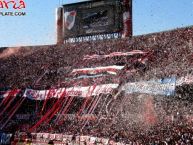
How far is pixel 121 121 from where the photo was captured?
1969 centimetres

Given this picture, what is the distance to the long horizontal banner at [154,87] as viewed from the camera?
2016cm

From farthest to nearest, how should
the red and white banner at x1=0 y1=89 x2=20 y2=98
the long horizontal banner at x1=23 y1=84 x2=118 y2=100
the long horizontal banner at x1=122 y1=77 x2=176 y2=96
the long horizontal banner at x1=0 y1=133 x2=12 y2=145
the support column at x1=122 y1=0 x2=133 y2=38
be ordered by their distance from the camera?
the support column at x1=122 y1=0 x2=133 y2=38 < the red and white banner at x1=0 y1=89 x2=20 y2=98 < the long horizontal banner at x1=23 y1=84 x2=118 y2=100 < the long horizontal banner at x1=0 y1=133 x2=12 y2=145 < the long horizontal banner at x1=122 y1=77 x2=176 y2=96

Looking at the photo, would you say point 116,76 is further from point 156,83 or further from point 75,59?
point 75,59

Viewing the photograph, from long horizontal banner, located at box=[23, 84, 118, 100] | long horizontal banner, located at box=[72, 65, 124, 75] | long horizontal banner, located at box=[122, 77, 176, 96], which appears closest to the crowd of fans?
long horizontal banner, located at box=[122, 77, 176, 96]

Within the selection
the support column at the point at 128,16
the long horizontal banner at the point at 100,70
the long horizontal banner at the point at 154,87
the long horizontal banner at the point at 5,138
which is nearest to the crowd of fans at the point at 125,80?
the long horizontal banner at the point at 154,87

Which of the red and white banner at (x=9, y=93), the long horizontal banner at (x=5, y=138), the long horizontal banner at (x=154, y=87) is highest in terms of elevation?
the long horizontal banner at (x=154, y=87)

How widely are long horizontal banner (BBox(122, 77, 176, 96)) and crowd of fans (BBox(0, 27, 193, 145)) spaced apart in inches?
11.4

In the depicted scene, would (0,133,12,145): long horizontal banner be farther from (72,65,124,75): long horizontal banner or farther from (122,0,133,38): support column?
(122,0,133,38): support column

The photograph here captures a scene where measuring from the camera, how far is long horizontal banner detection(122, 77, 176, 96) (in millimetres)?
20156

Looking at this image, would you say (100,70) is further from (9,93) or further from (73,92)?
(9,93)

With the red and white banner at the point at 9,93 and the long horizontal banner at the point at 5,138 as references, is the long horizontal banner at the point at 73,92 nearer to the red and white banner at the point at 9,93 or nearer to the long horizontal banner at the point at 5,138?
the red and white banner at the point at 9,93

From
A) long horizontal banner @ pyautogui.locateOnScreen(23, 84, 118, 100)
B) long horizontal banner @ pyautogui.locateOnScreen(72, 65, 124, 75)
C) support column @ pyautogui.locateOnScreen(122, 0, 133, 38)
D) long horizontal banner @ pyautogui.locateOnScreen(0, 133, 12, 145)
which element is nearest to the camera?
long horizontal banner @ pyautogui.locateOnScreen(0, 133, 12, 145)

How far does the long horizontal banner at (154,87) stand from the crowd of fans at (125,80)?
0.29 m

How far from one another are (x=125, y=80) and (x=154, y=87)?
254cm
